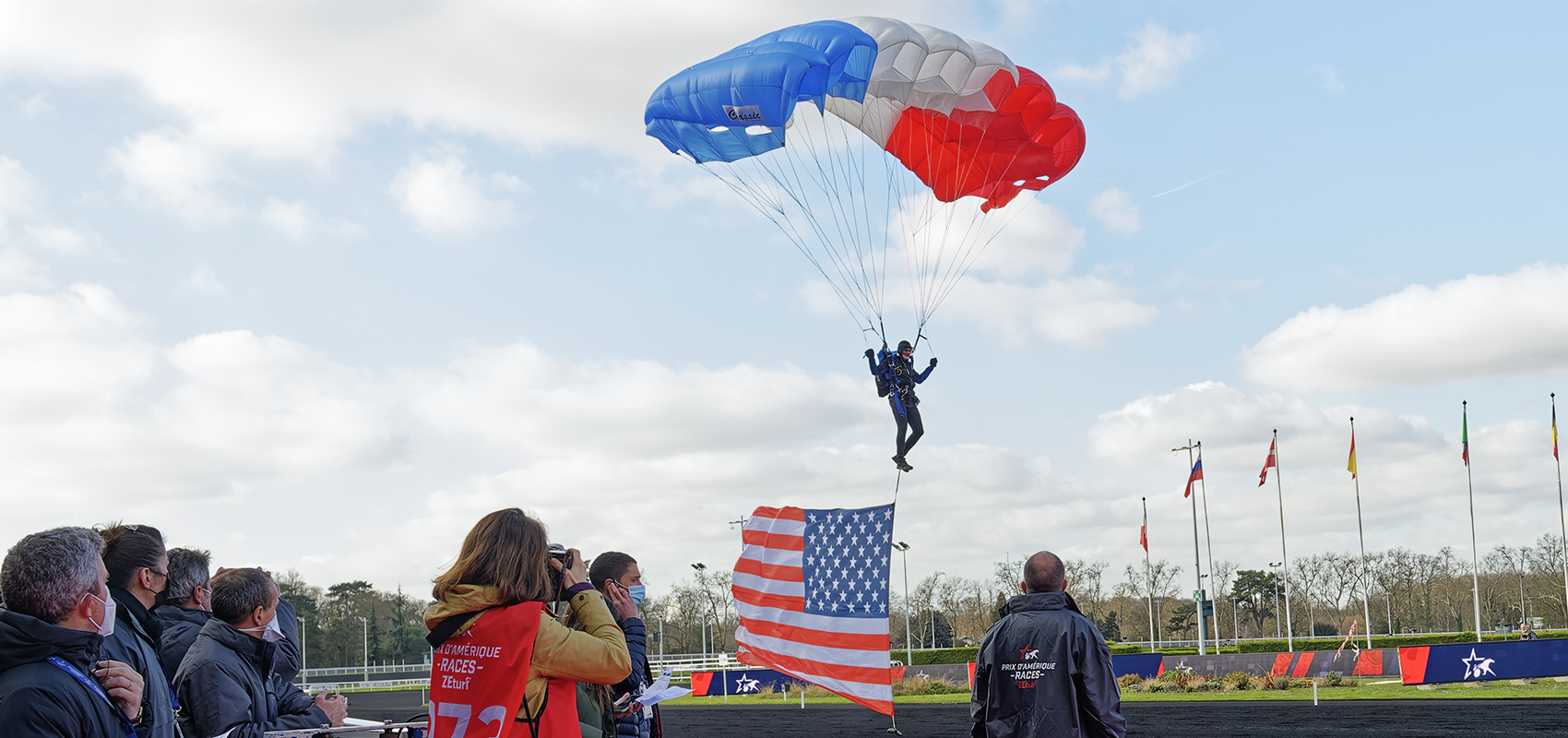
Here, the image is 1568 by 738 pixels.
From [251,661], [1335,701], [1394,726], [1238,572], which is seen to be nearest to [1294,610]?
[1238,572]

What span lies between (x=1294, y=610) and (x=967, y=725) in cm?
7148

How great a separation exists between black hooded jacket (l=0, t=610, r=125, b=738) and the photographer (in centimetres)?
81

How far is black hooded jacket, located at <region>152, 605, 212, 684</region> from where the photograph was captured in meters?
4.51

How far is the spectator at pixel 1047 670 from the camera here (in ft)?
A: 16.0

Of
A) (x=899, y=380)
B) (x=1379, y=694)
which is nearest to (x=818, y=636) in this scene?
(x=899, y=380)

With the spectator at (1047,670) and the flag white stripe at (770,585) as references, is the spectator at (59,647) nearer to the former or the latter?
the spectator at (1047,670)

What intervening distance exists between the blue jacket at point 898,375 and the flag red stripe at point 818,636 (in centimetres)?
396

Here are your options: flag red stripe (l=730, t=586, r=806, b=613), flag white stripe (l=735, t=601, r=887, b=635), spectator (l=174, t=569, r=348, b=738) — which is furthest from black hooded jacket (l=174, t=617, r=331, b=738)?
flag red stripe (l=730, t=586, r=806, b=613)

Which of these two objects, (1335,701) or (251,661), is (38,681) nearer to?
(251,661)

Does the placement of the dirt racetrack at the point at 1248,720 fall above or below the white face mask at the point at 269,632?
below

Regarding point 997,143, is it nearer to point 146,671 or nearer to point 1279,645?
point 146,671

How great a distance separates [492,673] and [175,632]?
2330 mm

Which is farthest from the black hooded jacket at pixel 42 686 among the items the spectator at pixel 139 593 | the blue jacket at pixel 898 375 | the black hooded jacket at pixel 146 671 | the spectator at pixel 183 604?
the blue jacket at pixel 898 375

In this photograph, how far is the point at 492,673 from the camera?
3006 mm
